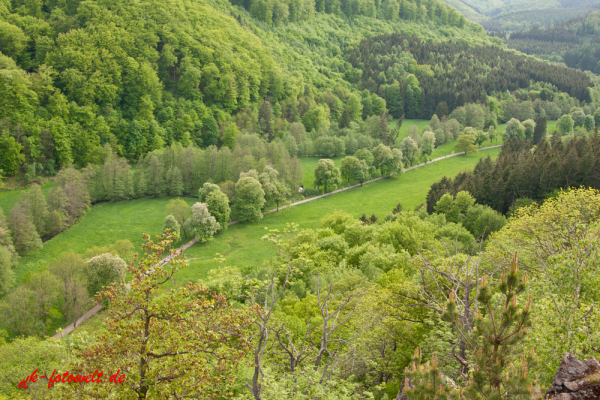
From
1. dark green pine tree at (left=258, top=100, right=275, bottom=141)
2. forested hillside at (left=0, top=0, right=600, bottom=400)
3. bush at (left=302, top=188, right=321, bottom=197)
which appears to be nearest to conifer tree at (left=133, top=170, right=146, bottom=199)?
forested hillside at (left=0, top=0, right=600, bottom=400)

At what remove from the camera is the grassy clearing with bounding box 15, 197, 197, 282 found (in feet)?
205

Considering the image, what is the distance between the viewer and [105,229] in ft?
236

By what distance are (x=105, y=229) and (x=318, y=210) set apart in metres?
42.1

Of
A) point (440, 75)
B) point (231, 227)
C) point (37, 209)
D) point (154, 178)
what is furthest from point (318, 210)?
point (440, 75)

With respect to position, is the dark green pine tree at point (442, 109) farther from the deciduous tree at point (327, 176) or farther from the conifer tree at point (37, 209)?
the conifer tree at point (37, 209)

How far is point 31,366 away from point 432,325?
26.9 metres

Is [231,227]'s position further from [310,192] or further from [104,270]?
[104,270]

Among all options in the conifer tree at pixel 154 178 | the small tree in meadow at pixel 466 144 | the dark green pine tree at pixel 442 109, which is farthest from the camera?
the dark green pine tree at pixel 442 109

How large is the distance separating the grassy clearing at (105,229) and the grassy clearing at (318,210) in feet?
41.3

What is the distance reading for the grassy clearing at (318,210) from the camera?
216ft

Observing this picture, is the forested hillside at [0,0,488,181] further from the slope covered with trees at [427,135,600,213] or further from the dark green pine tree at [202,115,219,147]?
the slope covered with trees at [427,135,600,213]

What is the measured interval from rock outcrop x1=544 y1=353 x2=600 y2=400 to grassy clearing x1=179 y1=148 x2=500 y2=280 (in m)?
44.8

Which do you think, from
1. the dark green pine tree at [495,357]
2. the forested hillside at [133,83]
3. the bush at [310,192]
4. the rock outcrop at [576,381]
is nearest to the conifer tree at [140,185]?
the forested hillside at [133,83]

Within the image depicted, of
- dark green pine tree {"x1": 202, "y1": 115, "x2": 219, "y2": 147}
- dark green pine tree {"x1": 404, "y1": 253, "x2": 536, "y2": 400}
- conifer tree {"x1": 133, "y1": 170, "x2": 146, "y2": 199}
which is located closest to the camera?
dark green pine tree {"x1": 404, "y1": 253, "x2": 536, "y2": 400}
